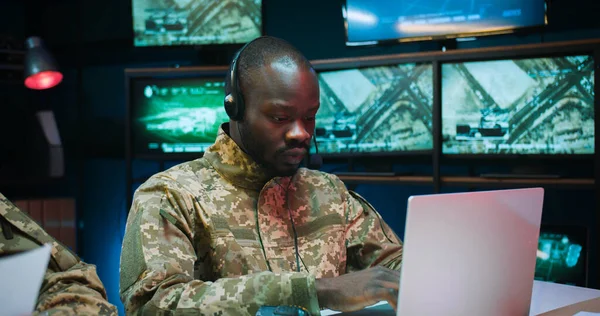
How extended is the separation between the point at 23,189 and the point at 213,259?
9.64 feet

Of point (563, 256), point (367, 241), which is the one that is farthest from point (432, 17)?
point (367, 241)

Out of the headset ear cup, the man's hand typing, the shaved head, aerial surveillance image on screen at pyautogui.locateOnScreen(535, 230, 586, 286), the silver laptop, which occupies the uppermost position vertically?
the shaved head

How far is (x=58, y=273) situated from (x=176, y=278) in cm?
22

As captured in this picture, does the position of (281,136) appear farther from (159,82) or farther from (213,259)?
(159,82)

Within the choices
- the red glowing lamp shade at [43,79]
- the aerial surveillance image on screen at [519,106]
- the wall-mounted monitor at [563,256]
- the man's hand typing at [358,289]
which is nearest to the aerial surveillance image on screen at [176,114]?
the red glowing lamp shade at [43,79]

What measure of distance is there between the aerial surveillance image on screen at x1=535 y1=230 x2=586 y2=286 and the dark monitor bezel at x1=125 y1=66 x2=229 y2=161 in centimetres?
171

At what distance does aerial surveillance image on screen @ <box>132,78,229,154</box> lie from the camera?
11.2 ft

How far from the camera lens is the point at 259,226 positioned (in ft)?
5.33

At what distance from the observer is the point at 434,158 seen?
113 inches

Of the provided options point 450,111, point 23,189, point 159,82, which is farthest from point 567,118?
point 23,189

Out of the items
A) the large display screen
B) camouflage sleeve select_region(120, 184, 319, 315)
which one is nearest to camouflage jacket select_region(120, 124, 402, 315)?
camouflage sleeve select_region(120, 184, 319, 315)

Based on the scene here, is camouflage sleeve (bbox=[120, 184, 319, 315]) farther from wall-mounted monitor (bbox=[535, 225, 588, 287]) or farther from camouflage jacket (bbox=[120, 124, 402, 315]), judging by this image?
wall-mounted monitor (bbox=[535, 225, 588, 287])

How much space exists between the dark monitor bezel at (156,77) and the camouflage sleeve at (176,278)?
1.95 meters

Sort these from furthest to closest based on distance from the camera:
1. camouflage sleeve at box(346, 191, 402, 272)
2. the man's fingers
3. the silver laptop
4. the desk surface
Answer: camouflage sleeve at box(346, 191, 402, 272) < the desk surface < the man's fingers < the silver laptop
